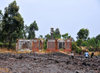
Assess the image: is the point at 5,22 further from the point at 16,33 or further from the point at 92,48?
the point at 92,48

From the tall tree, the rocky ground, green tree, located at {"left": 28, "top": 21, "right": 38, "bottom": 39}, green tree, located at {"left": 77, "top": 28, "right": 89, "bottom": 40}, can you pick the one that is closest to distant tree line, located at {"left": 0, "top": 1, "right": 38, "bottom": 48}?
the tall tree

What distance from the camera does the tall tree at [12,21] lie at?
3034 centimetres

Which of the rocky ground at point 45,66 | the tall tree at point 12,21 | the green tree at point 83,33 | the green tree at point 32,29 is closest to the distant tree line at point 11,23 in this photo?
the tall tree at point 12,21

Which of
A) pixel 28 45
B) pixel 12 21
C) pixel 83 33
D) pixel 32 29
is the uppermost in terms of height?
pixel 32 29

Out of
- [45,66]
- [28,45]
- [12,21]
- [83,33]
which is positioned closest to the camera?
[45,66]

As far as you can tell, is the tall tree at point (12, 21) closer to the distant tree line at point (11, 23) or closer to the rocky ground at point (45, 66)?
the distant tree line at point (11, 23)

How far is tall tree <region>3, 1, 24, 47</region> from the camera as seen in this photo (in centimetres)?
3034

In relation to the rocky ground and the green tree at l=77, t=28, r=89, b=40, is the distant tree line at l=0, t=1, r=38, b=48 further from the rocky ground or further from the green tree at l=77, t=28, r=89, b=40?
the green tree at l=77, t=28, r=89, b=40

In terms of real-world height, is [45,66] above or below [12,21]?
below

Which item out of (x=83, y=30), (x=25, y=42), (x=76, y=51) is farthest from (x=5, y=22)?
(x=83, y=30)

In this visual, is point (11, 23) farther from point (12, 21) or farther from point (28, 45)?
point (28, 45)

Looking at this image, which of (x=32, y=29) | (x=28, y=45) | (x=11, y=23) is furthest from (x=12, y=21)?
(x=32, y=29)

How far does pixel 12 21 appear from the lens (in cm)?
3047

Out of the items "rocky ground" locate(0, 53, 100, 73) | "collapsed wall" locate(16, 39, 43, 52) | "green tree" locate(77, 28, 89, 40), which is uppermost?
"green tree" locate(77, 28, 89, 40)
